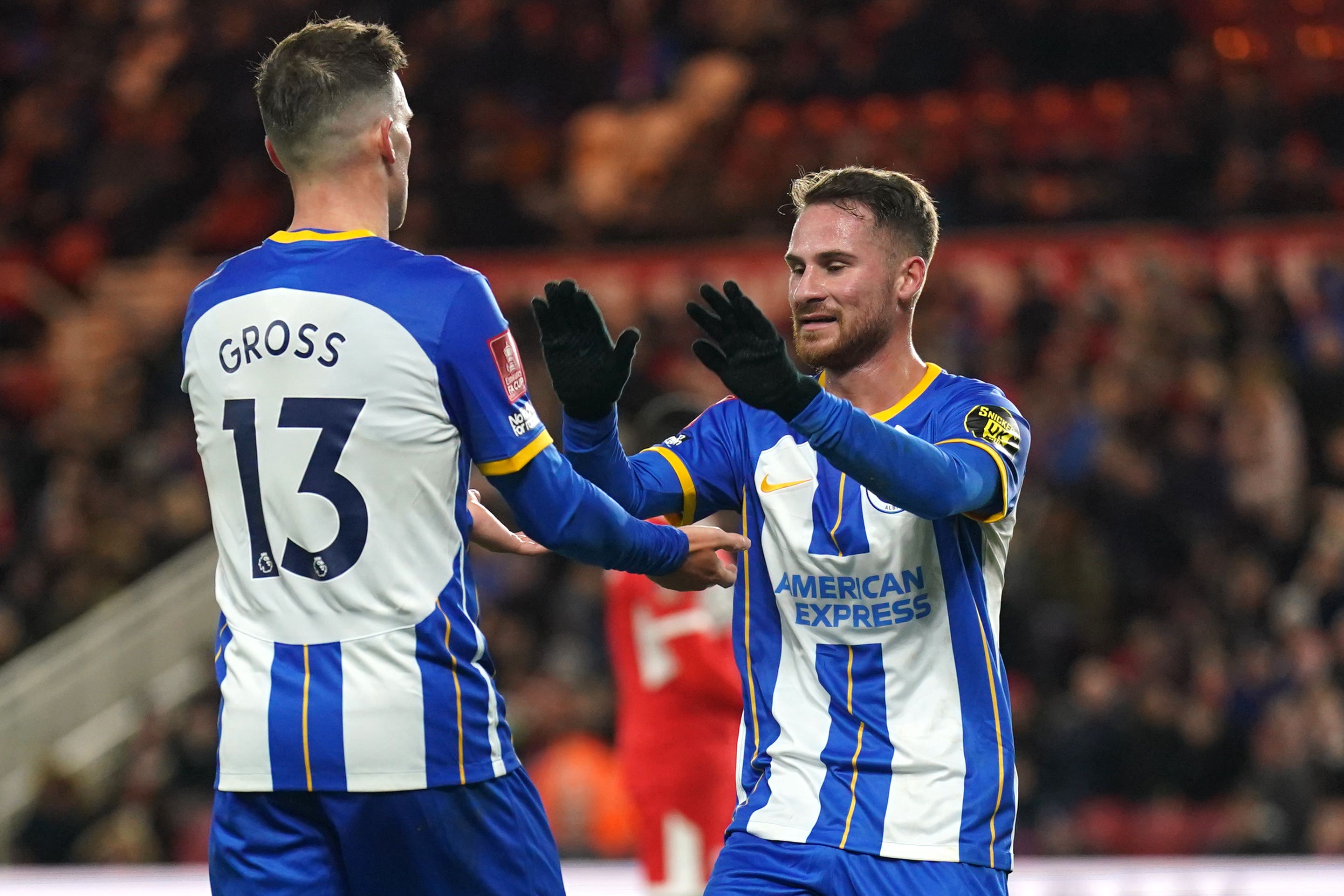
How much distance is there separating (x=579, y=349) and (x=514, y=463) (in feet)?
1.74

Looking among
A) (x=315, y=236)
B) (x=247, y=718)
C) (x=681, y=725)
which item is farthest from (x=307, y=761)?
(x=681, y=725)

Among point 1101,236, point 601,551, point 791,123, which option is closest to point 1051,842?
point 1101,236

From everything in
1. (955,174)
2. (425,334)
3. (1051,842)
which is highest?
(955,174)

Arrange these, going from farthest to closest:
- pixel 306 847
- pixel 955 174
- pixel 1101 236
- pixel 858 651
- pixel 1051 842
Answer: pixel 955 174, pixel 1101 236, pixel 1051 842, pixel 858 651, pixel 306 847

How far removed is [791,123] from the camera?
45.1 feet

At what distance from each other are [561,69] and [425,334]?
12.3m

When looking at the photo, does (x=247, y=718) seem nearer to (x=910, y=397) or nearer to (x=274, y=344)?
(x=274, y=344)

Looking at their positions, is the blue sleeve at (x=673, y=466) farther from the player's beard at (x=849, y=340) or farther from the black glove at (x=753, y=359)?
the black glove at (x=753, y=359)

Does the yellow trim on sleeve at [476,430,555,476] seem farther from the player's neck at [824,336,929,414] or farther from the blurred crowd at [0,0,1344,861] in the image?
the blurred crowd at [0,0,1344,861]

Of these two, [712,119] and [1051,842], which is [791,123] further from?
[1051,842]

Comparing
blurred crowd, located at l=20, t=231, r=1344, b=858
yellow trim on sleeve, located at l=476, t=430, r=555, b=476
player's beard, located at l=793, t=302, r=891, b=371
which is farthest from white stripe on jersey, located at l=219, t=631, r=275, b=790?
blurred crowd, located at l=20, t=231, r=1344, b=858

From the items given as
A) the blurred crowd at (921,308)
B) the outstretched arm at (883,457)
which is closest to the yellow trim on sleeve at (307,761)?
the outstretched arm at (883,457)

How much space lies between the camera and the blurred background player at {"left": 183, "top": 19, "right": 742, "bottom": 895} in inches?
120

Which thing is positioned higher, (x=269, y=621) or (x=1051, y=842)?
(x=269, y=621)
